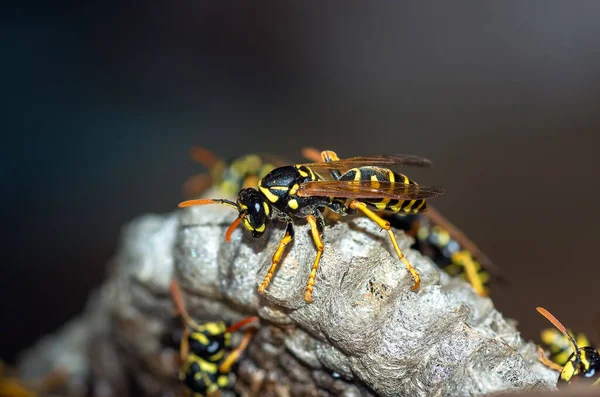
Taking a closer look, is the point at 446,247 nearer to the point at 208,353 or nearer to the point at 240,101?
the point at 208,353

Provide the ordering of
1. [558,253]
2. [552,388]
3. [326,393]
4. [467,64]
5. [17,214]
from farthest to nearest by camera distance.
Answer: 1. [467,64]
2. [17,214]
3. [558,253]
4. [326,393]
5. [552,388]

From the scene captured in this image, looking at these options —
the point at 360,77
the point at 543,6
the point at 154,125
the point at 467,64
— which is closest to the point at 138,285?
the point at 154,125

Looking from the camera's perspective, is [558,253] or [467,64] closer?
[558,253]

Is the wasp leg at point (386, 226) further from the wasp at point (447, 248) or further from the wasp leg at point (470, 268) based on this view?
the wasp leg at point (470, 268)

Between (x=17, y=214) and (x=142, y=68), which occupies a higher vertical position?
(x=142, y=68)

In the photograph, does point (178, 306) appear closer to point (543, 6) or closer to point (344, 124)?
point (344, 124)

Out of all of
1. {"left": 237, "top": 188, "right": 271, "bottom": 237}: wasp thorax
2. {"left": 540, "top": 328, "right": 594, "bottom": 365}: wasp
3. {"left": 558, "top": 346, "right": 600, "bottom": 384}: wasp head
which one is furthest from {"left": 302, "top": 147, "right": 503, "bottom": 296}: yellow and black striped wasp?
{"left": 237, "top": 188, "right": 271, "bottom": 237}: wasp thorax
